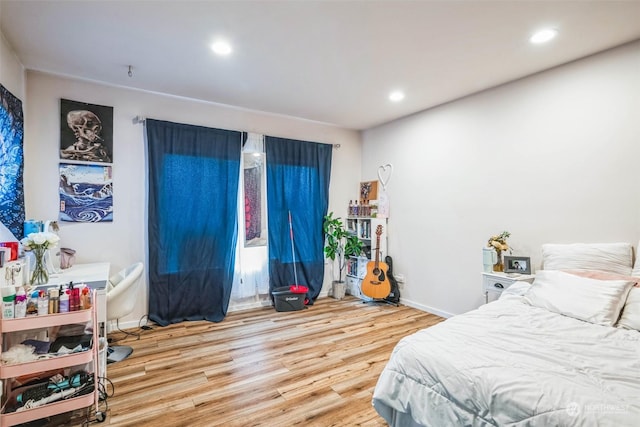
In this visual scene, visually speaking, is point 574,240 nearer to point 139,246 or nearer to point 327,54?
point 327,54

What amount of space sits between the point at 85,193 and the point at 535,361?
3.90 meters

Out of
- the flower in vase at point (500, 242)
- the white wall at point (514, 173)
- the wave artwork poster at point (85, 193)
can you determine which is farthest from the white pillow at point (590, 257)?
the wave artwork poster at point (85, 193)

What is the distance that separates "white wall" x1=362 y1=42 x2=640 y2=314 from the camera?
250 centimetres

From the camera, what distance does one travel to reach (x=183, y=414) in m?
1.96

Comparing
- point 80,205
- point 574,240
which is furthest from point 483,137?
point 80,205

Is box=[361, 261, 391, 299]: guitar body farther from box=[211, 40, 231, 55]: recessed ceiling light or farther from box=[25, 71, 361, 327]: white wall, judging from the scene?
box=[211, 40, 231, 55]: recessed ceiling light

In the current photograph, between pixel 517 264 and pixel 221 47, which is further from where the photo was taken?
pixel 517 264

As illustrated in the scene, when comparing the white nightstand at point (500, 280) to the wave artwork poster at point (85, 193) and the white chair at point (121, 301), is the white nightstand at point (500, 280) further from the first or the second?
the wave artwork poster at point (85, 193)

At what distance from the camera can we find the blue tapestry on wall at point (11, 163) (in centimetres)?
220

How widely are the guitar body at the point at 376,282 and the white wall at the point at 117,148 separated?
2.37 m

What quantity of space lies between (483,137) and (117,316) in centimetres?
407

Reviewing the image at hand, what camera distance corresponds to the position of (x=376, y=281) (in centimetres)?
422

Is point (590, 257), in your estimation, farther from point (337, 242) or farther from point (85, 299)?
point (85, 299)

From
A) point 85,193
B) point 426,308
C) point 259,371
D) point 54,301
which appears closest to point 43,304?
point 54,301
